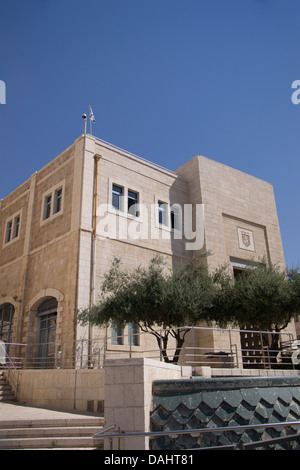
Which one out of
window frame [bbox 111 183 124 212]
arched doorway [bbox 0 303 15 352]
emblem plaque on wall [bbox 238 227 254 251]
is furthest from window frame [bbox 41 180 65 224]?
emblem plaque on wall [bbox 238 227 254 251]

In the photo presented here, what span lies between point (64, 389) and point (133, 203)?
8.89 metres

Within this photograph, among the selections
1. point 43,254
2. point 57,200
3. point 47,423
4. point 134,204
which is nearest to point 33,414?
point 47,423

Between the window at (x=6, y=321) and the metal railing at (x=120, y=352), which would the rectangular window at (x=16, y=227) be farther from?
the metal railing at (x=120, y=352)

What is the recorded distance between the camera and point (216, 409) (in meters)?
5.73

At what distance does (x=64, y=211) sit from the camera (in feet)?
53.0

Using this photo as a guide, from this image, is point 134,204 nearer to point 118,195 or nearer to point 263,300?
point 118,195

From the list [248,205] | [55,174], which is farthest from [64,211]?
[248,205]

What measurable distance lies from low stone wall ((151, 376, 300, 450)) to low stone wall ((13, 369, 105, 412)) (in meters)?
4.28

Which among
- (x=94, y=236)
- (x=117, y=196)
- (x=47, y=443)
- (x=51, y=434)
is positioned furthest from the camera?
(x=117, y=196)

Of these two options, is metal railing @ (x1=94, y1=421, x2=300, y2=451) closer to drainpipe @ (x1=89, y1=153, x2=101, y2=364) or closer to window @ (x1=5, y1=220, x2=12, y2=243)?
drainpipe @ (x1=89, y1=153, x2=101, y2=364)

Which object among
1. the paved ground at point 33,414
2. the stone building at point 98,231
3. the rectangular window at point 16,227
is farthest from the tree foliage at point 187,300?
the rectangular window at point 16,227

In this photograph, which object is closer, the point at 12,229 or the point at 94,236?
the point at 94,236

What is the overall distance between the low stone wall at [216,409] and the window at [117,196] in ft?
36.0

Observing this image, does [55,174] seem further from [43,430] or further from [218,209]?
[43,430]
